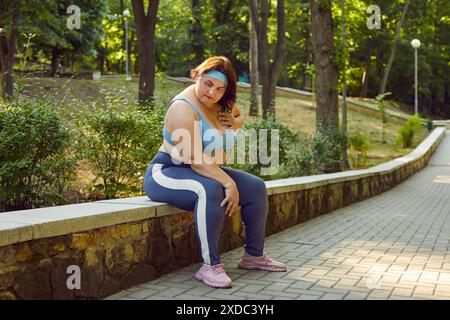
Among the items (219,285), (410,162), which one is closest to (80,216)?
(219,285)

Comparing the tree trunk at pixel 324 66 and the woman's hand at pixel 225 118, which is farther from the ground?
the tree trunk at pixel 324 66

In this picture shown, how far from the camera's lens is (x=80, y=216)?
361 centimetres

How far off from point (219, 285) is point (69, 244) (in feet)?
3.53

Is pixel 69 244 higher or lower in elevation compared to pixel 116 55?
lower

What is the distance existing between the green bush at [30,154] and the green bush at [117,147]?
0.61 meters

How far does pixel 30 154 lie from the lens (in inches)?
226

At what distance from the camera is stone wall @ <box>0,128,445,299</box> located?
321cm

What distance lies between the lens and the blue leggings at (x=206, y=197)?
13.5 ft

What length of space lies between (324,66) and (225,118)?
30.7 feet

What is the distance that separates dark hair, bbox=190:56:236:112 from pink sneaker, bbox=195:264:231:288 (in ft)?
3.92

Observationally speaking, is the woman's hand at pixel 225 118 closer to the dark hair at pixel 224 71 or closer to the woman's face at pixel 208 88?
the dark hair at pixel 224 71

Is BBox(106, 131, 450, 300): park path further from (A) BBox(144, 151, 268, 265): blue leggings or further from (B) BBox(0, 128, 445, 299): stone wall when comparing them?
(A) BBox(144, 151, 268, 265): blue leggings

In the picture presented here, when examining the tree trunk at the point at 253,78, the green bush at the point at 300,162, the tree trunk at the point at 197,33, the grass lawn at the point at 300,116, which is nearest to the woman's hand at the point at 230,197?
the green bush at the point at 300,162
